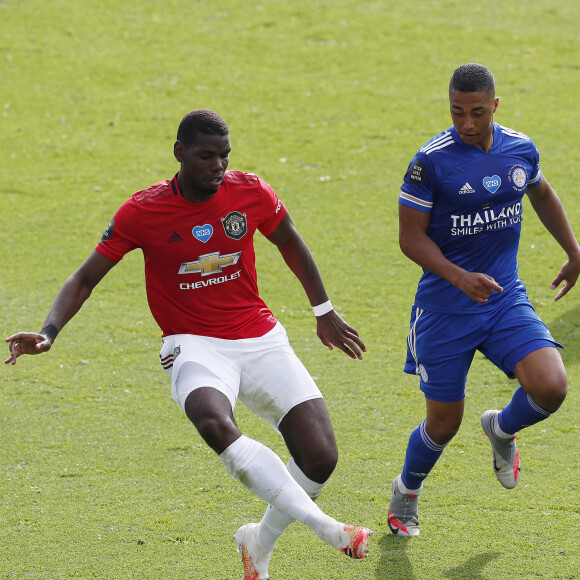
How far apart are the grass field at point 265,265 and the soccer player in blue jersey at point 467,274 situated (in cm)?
69

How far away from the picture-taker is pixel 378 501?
239 inches

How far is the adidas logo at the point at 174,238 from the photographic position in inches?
211

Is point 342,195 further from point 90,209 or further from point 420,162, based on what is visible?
point 420,162

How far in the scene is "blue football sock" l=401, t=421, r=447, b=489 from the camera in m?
5.58

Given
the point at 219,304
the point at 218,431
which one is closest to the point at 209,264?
the point at 219,304

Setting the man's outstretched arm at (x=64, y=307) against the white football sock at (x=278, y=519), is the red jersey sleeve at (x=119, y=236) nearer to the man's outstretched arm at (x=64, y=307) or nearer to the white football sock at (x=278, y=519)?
the man's outstretched arm at (x=64, y=307)

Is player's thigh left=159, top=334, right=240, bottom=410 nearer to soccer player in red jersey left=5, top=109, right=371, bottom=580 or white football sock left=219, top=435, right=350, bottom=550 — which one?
soccer player in red jersey left=5, top=109, right=371, bottom=580

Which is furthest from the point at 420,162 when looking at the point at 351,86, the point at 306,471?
the point at 351,86

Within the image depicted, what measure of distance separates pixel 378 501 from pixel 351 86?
11.1 m

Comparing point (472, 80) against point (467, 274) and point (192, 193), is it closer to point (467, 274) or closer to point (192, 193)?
point (467, 274)

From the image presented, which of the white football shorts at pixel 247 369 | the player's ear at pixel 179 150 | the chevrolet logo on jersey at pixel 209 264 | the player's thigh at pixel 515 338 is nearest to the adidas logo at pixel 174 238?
the chevrolet logo on jersey at pixel 209 264

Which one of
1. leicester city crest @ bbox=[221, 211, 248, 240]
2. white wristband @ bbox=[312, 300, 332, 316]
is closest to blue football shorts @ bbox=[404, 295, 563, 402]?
white wristband @ bbox=[312, 300, 332, 316]

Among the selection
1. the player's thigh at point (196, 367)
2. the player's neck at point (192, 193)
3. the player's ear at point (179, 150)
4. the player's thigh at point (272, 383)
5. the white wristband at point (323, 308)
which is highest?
the player's ear at point (179, 150)

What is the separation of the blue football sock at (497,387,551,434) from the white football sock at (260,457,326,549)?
3.88ft
